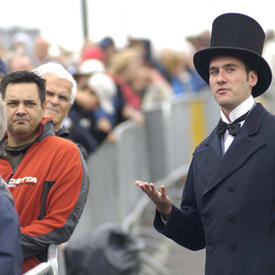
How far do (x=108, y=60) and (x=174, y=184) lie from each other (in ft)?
9.19

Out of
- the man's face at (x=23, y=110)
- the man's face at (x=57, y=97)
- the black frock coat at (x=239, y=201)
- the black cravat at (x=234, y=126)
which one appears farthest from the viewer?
the man's face at (x=57, y=97)

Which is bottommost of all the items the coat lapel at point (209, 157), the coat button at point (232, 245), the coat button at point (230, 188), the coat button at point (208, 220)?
the coat button at point (232, 245)

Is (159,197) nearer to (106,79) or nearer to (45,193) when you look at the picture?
(45,193)

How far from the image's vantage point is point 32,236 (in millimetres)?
5281

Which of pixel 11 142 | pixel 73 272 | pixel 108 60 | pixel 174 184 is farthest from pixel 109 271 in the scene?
pixel 174 184

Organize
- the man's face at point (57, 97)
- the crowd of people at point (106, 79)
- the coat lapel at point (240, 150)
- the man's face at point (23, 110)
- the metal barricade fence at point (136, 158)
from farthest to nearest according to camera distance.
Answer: the crowd of people at point (106, 79)
the metal barricade fence at point (136, 158)
the man's face at point (57, 97)
the man's face at point (23, 110)
the coat lapel at point (240, 150)

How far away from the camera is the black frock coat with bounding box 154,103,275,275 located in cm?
503

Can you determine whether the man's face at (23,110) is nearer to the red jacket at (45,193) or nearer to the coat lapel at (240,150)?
the red jacket at (45,193)

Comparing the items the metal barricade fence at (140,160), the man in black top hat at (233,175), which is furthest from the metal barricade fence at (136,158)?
the man in black top hat at (233,175)

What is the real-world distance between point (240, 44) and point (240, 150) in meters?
0.57

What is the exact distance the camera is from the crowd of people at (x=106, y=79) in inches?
400

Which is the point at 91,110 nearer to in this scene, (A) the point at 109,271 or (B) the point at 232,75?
(A) the point at 109,271

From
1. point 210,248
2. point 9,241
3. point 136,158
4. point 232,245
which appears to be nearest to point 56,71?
point 210,248

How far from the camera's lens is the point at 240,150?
5.18m
